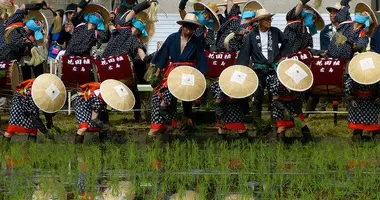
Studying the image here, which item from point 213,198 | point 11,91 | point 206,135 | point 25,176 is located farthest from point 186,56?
point 213,198

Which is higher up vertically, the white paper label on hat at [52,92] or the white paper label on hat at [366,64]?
the white paper label on hat at [366,64]

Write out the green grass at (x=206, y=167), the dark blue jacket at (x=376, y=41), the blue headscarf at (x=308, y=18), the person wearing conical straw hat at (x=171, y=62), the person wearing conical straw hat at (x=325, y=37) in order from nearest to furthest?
the green grass at (x=206, y=167) < the person wearing conical straw hat at (x=171, y=62) < the dark blue jacket at (x=376, y=41) < the blue headscarf at (x=308, y=18) < the person wearing conical straw hat at (x=325, y=37)

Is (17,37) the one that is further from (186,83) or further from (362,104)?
(362,104)

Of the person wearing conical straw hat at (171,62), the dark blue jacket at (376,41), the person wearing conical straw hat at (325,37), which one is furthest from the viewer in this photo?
the person wearing conical straw hat at (325,37)

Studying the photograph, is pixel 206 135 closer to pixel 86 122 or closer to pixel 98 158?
pixel 86 122

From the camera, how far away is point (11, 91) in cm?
1414

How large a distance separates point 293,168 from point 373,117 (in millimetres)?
2903

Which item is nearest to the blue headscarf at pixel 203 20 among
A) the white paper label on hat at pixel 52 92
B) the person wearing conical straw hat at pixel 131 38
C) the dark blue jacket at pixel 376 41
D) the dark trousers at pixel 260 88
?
the person wearing conical straw hat at pixel 131 38

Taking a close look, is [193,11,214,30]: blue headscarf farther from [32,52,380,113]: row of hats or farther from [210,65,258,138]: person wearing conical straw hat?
[32,52,380,113]: row of hats

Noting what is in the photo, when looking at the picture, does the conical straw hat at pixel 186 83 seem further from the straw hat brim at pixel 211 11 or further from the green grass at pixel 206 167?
→ the straw hat brim at pixel 211 11

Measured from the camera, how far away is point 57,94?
43.7ft

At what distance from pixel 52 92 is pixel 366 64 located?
3.76 m

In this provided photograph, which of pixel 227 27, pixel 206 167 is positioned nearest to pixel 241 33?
pixel 227 27

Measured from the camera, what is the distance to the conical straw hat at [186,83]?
43.1ft
